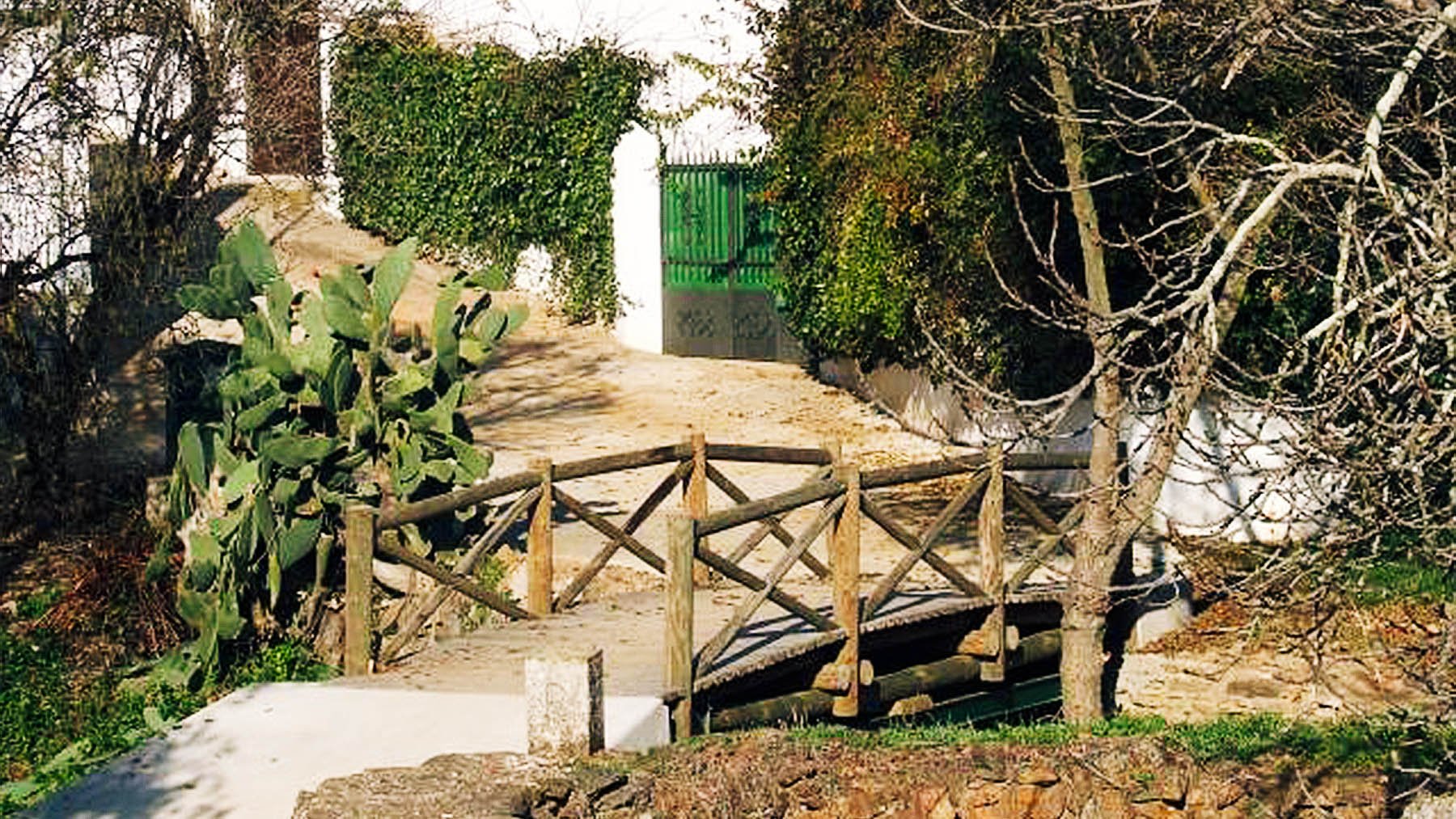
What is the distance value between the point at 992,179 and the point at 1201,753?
6564mm

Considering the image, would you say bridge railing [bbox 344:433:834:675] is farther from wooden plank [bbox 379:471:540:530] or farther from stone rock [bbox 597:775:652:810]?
stone rock [bbox 597:775:652:810]

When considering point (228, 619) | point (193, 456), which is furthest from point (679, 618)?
point (193, 456)

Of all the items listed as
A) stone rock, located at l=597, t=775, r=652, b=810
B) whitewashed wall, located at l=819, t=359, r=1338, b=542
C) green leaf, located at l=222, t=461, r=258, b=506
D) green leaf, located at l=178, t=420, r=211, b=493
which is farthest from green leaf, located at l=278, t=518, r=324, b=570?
stone rock, located at l=597, t=775, r=652, b=810

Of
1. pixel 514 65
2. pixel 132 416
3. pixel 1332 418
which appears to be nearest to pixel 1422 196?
pixel 1332 418

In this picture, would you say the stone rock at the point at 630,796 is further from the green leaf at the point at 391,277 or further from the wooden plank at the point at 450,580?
the green leaf at the point at 391,277

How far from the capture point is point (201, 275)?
20.7 metres

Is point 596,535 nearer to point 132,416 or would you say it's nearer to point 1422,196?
Answer: point 132,416

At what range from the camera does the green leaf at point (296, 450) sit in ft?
49.7

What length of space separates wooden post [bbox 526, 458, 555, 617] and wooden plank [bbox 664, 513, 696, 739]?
2028 mm

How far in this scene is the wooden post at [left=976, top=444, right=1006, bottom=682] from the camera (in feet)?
50.1

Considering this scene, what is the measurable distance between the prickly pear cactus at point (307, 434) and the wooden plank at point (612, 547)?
93 centimetres

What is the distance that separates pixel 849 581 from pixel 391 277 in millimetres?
3463

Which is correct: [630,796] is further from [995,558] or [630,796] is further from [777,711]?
[995,558]

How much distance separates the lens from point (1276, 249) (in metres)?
14.5
